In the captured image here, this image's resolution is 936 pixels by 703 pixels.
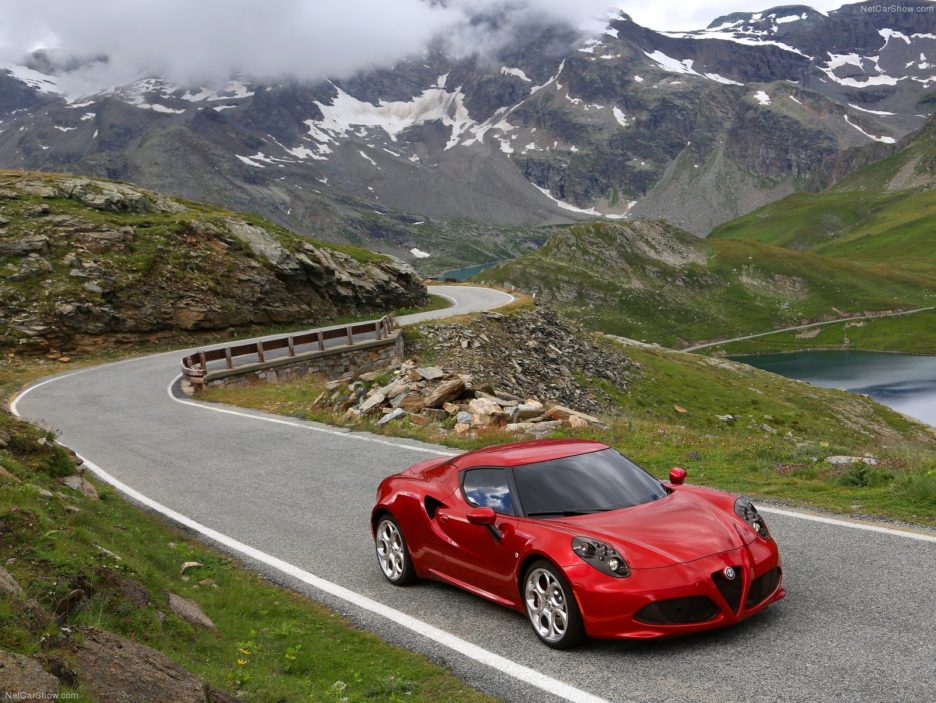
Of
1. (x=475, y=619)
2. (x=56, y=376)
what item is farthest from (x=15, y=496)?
(x=56, y=376)

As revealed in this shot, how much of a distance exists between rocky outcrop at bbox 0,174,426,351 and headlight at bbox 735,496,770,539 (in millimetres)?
41052

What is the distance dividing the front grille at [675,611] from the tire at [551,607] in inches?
24.1

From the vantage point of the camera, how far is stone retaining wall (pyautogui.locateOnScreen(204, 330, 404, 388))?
3180 centimetres

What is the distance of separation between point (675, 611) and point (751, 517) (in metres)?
1.85

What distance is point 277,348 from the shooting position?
3456 centimetres

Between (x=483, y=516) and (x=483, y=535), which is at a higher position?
(x=483, y=516)

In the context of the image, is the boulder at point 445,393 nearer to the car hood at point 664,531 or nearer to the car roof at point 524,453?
the car roof at point 524,453

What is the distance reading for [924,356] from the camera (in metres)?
138

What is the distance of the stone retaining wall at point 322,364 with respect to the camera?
31797 mm

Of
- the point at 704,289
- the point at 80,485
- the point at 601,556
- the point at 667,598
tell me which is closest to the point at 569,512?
the point at 601,556

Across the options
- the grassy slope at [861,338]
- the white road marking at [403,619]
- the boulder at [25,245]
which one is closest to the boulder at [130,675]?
the white road marking at [403,619]

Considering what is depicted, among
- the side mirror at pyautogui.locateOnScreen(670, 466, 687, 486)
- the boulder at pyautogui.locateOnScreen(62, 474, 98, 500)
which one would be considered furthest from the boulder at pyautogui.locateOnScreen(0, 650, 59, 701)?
the boulder at pyautogui.locateOnScreen(62, 474, 98, 500)

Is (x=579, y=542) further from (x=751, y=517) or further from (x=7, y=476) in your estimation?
(x=7, y=476)

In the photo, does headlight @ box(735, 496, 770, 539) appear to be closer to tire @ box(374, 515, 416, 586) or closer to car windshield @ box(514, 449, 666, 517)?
car windshield @ box(514, 449, 666, 517)
